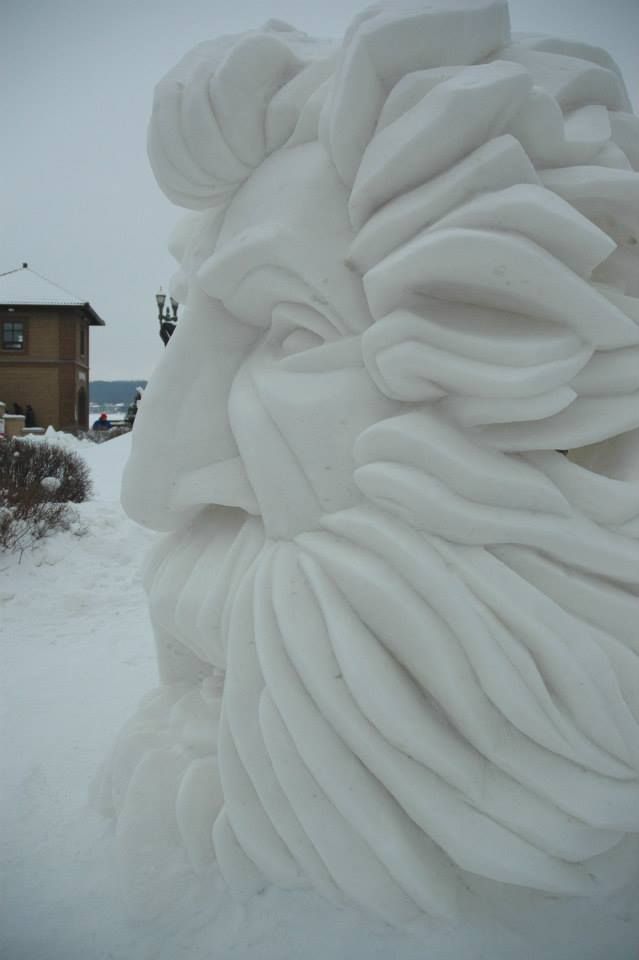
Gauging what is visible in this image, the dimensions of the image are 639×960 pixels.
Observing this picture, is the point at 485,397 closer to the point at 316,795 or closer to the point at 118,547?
the point at 316,795

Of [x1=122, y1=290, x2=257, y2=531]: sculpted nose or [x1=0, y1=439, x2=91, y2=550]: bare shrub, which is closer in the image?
[x1=122, y1=290, x2=257, y2=531]: sculpted nose

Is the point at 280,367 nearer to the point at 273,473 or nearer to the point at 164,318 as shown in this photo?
the point at 273,473

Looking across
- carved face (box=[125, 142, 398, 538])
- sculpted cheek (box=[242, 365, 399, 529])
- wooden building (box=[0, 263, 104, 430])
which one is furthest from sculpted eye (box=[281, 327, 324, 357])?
wooden building (box=[0, 263, 104, 430])

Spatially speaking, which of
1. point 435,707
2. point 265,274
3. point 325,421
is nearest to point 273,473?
point 325,421

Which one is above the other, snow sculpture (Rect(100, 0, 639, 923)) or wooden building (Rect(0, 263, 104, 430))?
wooden building (Rect(0, 263, 104, 430))

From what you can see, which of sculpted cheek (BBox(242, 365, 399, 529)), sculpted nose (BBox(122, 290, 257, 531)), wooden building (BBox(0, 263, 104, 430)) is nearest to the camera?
sculpted cheek (BBox(242, 365, 399, 529))

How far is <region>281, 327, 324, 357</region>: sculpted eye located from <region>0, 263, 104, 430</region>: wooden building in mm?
25690

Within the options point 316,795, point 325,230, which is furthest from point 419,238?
point 316,795

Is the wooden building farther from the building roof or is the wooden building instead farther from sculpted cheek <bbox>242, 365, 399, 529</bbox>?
sculpted cheek <bbox>242, 365, 399, 529</bbox>

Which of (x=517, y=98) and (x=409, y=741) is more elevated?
(x=517, y=98)

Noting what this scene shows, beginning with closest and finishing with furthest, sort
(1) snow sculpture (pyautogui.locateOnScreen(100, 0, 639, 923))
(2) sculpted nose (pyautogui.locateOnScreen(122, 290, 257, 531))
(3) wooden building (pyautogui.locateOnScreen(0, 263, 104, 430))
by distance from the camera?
1. (1) snow sculpture (pyautogui.locateOnScreen(100, 0, 639, 923))
2. (2) sculpted nose (pyautogui.locateOnScreen(122, 290, 257, 531))
3. (3) wooden building (pyautogui.locateOnScreen(0, 263, 104, 430))

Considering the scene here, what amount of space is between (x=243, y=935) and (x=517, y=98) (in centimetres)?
179

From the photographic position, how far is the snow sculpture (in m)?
1.29

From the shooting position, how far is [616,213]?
57.4 inches
